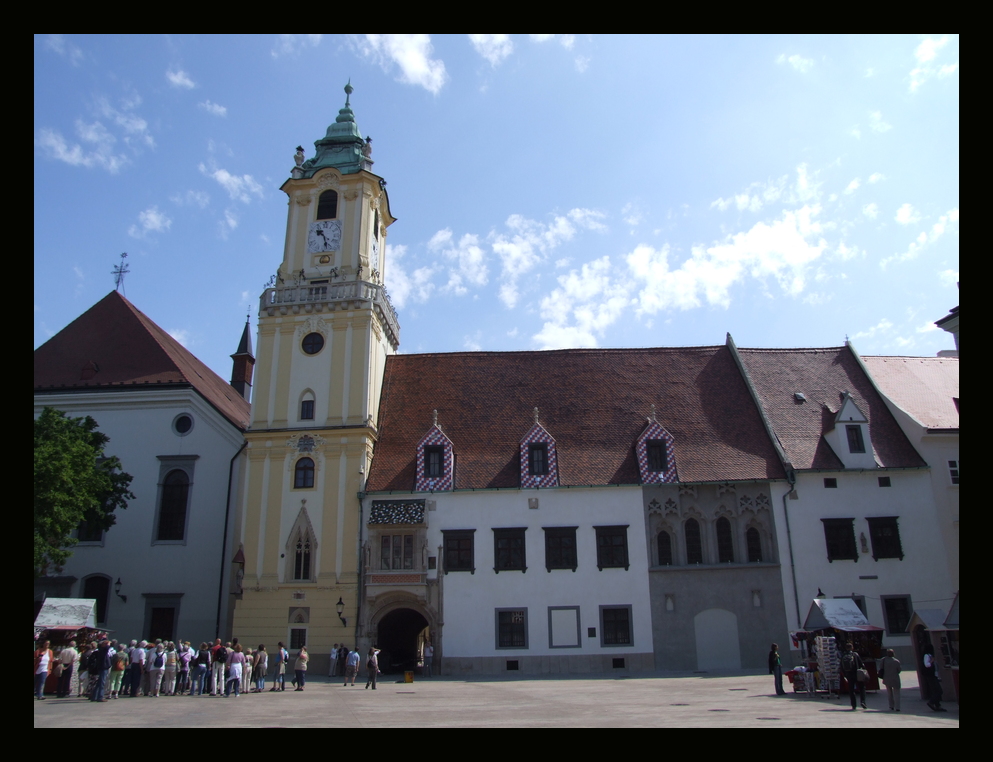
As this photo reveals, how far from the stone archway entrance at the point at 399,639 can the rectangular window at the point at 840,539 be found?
17.7 meters

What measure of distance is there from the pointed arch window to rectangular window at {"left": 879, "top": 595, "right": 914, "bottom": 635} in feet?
81.1

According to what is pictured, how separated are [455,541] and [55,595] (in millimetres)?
17761

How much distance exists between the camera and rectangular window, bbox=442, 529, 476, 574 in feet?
99.6

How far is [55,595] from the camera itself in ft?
104

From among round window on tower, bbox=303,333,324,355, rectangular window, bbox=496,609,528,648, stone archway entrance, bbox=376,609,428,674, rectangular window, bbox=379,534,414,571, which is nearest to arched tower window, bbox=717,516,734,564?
rectangular window, bbox=496,609,528,648

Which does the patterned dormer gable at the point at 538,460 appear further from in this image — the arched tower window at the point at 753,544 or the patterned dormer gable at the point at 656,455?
the arched tower window at the point at 753,544

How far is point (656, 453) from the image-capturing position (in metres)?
32.1

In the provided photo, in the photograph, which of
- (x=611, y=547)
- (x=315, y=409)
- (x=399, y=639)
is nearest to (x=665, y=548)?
(x=611, y=547)

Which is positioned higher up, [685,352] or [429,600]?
[685,352]
